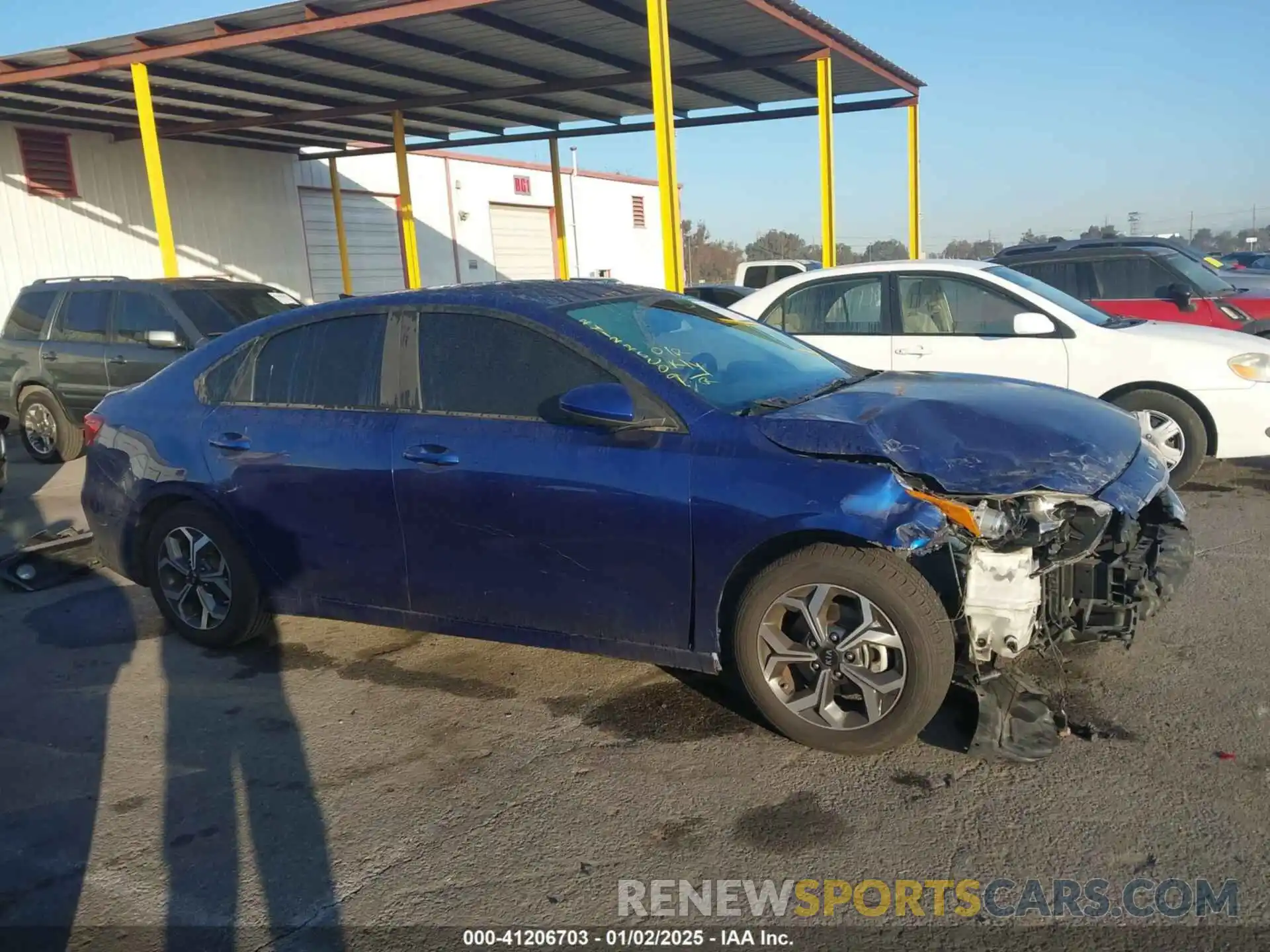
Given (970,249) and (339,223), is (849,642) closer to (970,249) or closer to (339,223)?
(339,223)

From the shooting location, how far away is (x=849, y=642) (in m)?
3.35

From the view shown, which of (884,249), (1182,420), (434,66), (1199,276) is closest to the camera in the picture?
(1182,420)

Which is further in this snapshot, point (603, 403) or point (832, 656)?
point (603, 403)

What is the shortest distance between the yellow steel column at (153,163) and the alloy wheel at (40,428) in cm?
206

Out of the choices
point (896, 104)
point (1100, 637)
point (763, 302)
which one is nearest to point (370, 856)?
point (1100, 637)

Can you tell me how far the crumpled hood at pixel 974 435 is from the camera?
336 centimetres

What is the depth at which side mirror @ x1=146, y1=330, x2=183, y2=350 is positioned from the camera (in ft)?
28.7

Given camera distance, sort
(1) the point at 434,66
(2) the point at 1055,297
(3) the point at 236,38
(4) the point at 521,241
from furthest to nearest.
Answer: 1. (4) the point at 521,241
2. (1) the point at 434,66
3. (3) the point at 236,38
4. (2) the point at 1055,297

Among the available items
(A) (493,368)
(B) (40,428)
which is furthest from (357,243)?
(A) (493,368)

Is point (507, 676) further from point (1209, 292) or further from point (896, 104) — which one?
point (896, 104)

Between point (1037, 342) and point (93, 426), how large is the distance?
589 centimetres

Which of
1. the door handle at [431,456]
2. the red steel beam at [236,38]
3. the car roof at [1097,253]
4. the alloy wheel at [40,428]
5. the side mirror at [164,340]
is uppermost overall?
the red steel beam at [236,38]

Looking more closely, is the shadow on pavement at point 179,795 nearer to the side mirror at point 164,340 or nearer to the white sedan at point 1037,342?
the side mirror at point 164,340

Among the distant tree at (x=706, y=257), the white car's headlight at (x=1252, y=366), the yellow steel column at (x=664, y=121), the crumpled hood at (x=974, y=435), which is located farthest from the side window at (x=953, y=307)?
the distant tree at (x=706, y=257)
